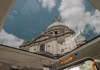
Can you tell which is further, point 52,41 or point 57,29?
point 57,29

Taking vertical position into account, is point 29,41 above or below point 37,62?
above

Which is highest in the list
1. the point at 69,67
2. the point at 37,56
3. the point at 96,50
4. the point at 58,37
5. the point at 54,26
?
the point at 54,26

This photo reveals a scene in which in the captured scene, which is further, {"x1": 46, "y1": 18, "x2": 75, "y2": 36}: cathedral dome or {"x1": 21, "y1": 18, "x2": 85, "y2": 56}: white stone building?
{"x1": 46, "y1": 18, "x2": 75, "y2": 36}: cathedral dome

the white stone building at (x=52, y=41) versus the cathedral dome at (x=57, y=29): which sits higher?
the cathedral dome at (x=57, y=29)

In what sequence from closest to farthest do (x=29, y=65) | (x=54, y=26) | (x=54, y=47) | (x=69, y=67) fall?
(x=69, y=67) → (x=29, y=65) → (x=54, y=47) → (x=54, y=26)

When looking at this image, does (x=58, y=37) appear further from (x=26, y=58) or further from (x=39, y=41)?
(x=26, y=58)

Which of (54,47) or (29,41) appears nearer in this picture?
(54,47)

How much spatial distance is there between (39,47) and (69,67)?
32488 mm

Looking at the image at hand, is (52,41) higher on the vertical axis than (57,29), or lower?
lower

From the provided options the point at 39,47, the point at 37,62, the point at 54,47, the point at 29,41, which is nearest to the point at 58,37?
the point at 54,47

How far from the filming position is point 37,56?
179 inches

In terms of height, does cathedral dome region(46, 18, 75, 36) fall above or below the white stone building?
above

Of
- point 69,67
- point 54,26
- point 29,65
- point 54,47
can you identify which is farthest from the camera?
point 54,26

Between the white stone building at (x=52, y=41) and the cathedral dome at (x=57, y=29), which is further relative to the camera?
the cathedral dome at (x=57, y=29)
